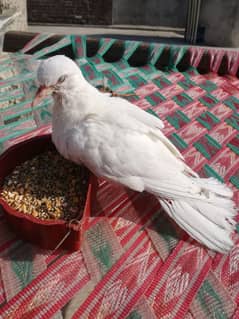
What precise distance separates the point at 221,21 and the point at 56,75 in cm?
392

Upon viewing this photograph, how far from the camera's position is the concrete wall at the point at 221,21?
4066mm

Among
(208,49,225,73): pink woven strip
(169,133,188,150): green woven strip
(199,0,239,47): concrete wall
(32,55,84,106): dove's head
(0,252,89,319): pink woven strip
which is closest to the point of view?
(0,252,89,319): pink woven strip

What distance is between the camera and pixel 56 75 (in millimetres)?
983

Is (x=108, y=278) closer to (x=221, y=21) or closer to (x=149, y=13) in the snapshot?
(x=221, y=21)

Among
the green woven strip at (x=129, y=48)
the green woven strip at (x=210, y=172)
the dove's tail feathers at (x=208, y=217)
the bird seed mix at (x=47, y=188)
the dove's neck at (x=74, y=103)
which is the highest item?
the green woven strip at (x=129, y=48)

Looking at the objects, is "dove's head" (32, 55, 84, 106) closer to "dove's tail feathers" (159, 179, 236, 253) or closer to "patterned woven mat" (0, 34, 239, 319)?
"patterned woven mat" (0, 34, 239, 319)

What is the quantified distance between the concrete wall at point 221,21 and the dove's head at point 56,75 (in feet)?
12.2

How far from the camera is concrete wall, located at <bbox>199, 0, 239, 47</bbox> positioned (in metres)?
4.07

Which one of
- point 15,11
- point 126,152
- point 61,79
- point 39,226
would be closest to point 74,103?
point 61,79

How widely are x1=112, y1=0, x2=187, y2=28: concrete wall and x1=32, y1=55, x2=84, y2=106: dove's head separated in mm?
5327

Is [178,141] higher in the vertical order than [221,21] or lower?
lower

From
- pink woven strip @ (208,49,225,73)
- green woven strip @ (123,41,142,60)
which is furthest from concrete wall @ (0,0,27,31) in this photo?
pink woven strip @ (208,49,225,73)

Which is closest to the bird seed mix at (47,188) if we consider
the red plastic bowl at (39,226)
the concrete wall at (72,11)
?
the red plastic bowl at (39,226)

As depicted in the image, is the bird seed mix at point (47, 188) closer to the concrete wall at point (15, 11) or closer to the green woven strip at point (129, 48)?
the green woven strip at point (129, 48)
